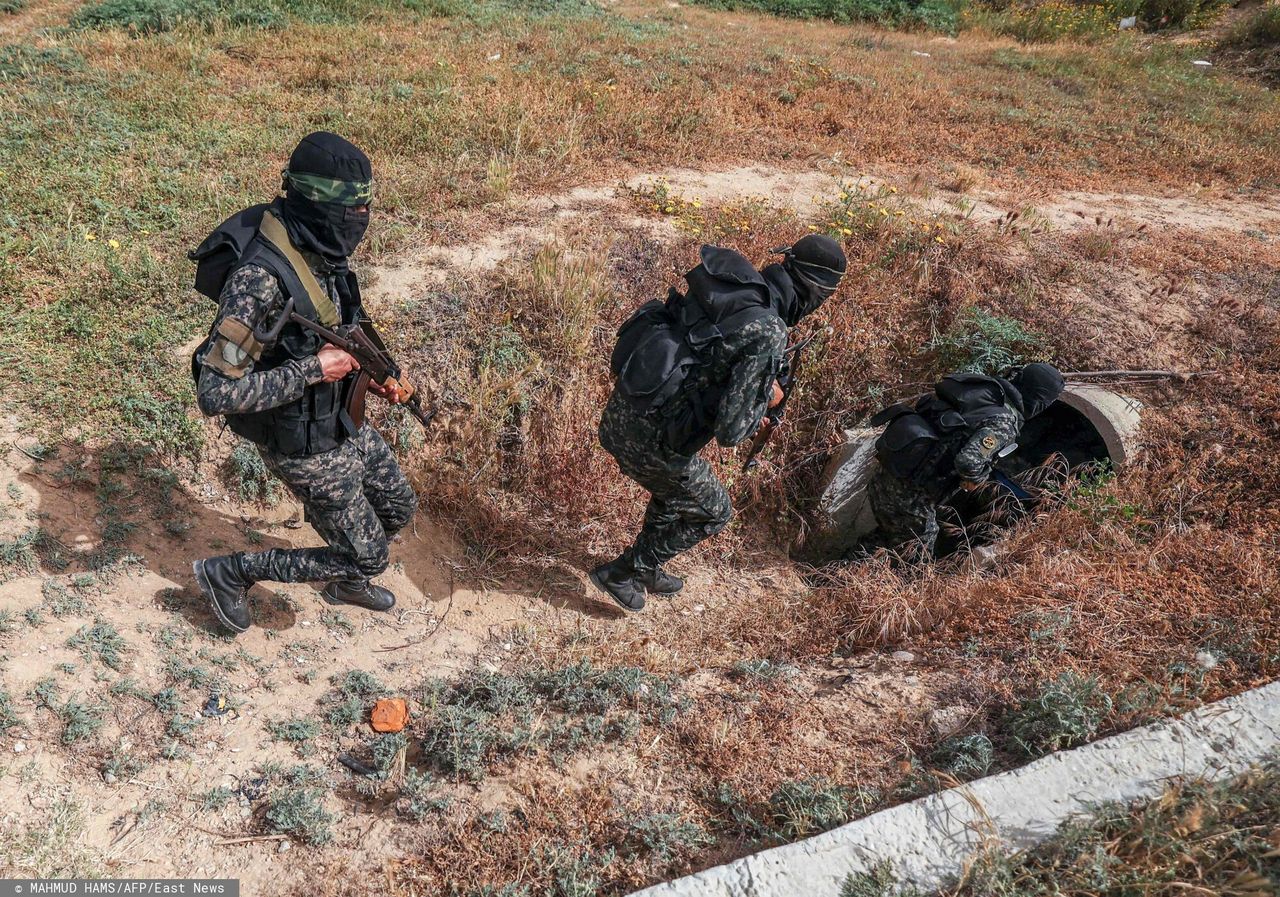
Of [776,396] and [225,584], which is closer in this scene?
[225,584]

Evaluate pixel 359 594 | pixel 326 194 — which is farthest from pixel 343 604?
pixel 326 194

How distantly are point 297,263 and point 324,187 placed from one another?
0.27m

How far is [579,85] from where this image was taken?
24.0ft

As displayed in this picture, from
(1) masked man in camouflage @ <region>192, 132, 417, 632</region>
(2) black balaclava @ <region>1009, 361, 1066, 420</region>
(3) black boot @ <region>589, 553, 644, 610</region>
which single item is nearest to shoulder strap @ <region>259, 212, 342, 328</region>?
(1) masked man in camouflage @ <region>192, 132, 417, 632</region>

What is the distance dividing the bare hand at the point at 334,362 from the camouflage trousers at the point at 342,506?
0.33m

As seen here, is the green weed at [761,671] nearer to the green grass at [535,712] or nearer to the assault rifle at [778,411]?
the green grass at [535,712]

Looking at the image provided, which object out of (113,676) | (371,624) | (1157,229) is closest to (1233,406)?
(1157,229)

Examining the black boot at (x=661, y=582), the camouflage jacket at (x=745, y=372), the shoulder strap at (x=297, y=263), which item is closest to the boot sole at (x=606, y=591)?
the black boot at (x=661, y=582)

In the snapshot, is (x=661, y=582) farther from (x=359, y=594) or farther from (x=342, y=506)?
(x=342, y=506)

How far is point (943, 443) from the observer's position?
392 cm

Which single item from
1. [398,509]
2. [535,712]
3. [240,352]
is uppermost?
[240,352]

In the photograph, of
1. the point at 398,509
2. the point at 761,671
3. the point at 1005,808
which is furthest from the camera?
the point at 398,509

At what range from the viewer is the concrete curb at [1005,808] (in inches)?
79.7

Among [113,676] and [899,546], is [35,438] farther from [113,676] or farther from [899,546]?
[899,546]
